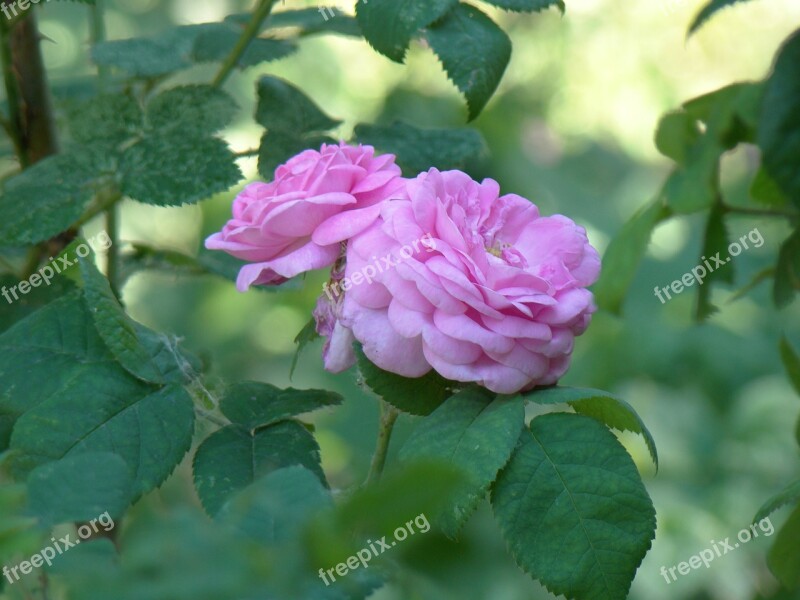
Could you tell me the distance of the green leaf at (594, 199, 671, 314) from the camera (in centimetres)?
88

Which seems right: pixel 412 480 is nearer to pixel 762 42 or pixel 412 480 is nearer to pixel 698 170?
pixel 698 170

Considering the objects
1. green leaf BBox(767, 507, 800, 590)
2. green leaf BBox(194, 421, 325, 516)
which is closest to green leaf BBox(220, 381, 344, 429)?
green leaf BBox(194, 421, 325, 516)

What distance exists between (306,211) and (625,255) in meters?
0.38

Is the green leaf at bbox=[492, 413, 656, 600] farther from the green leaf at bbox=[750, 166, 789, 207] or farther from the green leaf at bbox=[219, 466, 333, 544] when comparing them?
the green leaf at bbox=[750, 166, 789, 207]

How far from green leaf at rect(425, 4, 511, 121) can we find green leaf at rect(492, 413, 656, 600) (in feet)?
0.85

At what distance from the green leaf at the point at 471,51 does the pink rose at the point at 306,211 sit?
3.1 inches

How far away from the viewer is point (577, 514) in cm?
56

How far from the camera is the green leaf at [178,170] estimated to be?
0.72m

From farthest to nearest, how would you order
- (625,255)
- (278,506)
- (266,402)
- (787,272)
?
(625,255) → (787,272) → (266,402) → (278,506)

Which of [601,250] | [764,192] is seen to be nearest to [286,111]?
[764,192]

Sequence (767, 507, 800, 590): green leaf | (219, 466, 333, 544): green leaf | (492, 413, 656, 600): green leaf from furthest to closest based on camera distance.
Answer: (767, 507, 800, 590): green leaf, (492, 413, 656, 600): green leaf, (219, 466, 333, 544): green leaf

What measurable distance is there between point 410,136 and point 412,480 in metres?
0.53

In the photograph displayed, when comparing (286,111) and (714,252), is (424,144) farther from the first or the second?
(714,252)

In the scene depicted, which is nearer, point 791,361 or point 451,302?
point 451,302
